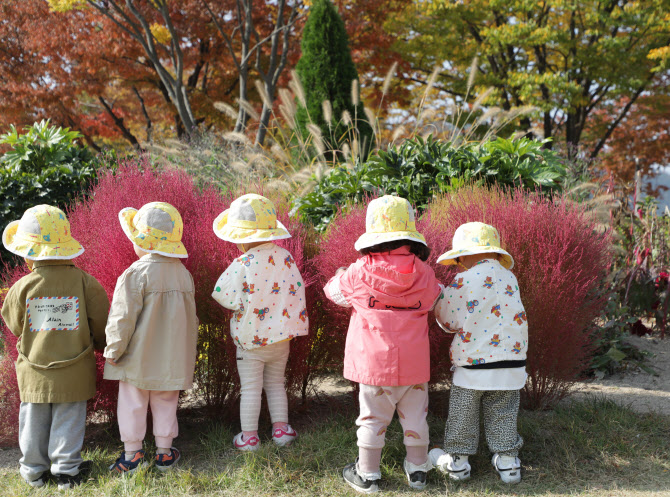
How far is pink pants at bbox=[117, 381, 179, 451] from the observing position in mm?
3080

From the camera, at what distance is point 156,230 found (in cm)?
308

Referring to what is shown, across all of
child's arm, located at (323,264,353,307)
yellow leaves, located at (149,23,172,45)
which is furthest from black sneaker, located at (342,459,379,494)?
yellow leaves, located at (149,23,172,45)

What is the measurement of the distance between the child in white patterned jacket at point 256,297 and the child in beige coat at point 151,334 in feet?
0.81

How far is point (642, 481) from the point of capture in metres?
3.11

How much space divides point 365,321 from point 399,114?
491 inches

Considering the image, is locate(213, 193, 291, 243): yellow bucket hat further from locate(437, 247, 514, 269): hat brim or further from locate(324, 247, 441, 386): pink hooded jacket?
locate(437, 247, 514, 269): hat brim

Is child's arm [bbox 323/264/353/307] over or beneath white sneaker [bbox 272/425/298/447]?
over

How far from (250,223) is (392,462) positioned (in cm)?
155

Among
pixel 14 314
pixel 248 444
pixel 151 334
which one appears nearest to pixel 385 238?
pixel 151 334

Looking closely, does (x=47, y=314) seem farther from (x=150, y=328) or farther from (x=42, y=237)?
(x=150, y=328)

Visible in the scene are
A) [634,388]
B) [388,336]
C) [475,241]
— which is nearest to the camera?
[388,336]

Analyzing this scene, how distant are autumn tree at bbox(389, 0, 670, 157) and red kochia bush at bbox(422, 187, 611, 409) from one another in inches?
384

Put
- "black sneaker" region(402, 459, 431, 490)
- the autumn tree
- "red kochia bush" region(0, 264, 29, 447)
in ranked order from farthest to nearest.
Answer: the autumn tree < "red kochia bush" region(0, 264, 29, 447) < "black sneaker" region(402, 459, 431, 490)

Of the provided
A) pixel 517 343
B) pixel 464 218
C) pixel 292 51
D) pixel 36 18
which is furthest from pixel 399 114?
pixel 517 343
